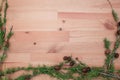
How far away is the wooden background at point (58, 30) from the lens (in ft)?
4.72

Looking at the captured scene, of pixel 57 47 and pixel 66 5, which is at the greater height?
pixel 66 5

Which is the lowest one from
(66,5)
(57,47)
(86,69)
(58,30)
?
(86,69)

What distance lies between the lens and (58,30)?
146 cm

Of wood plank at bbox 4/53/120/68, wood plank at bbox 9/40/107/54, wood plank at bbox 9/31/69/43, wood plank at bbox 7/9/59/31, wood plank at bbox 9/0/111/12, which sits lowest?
wood plank at bbox 4/53/120/68

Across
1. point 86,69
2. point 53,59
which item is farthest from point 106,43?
point 53,59

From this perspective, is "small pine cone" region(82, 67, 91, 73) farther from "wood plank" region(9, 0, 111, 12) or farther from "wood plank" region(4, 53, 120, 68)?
"wood plank" region(9, 0, 111, 12)

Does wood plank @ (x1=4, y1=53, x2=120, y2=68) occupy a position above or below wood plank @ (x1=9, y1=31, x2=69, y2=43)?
below

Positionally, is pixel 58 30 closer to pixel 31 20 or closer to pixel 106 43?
pixel 31 20

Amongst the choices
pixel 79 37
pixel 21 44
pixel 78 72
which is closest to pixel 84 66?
pixel 78 72

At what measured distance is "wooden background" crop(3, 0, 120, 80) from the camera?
4.72ft

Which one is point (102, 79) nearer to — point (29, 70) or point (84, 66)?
point (84, 66)

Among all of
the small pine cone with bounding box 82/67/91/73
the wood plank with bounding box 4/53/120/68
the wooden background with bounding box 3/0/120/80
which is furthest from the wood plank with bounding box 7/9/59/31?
the small pine cone with bounding box 82/67/91/73

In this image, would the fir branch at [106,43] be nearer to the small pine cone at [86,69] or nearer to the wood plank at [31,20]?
the small pine cone at [86,69]

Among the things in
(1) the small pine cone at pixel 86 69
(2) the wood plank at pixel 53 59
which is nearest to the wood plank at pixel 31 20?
(2) the wood plank at pixel 53 59
